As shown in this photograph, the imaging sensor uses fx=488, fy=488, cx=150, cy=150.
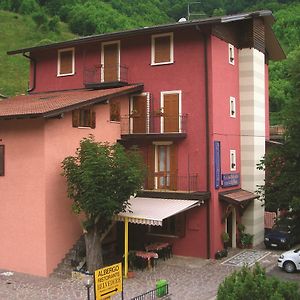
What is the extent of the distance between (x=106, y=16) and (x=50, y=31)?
11770 millimetres

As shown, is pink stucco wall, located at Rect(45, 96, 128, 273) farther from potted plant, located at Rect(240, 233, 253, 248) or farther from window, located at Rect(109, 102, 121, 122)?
potted plant, located at Rect(240, 233, 253, 248)

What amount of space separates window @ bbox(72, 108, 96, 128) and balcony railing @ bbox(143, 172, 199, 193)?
4.53 m

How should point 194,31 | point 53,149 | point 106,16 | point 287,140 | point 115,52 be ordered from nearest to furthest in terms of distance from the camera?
point 287,140
point 53,149
point 194,31
point 115,52
point 106,16

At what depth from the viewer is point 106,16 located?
95312 mm

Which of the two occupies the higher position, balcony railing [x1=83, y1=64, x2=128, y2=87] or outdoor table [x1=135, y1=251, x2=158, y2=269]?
balcony railing [x1=83, y1=64, x2=128, y2=87]

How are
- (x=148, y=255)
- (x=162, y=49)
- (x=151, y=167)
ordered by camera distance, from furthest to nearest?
(x=151, y=167), (x=162, y=49), (x=148, y=255)

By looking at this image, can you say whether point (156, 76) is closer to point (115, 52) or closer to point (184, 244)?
point (115, 52)

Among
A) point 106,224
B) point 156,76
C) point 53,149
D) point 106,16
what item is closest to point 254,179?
point 156,76

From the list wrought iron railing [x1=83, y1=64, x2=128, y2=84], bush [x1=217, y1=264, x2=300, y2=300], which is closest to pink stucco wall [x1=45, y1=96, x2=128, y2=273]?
wrought iron railing [x1=83, y1=64, x2=128, y2=84]

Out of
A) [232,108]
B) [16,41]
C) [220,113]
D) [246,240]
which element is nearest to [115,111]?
[220,113]

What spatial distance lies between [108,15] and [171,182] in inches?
3012

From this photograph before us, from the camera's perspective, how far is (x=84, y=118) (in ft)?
74.6

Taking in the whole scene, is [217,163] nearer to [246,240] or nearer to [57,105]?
[246,240]

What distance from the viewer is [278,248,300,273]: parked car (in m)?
21.9
